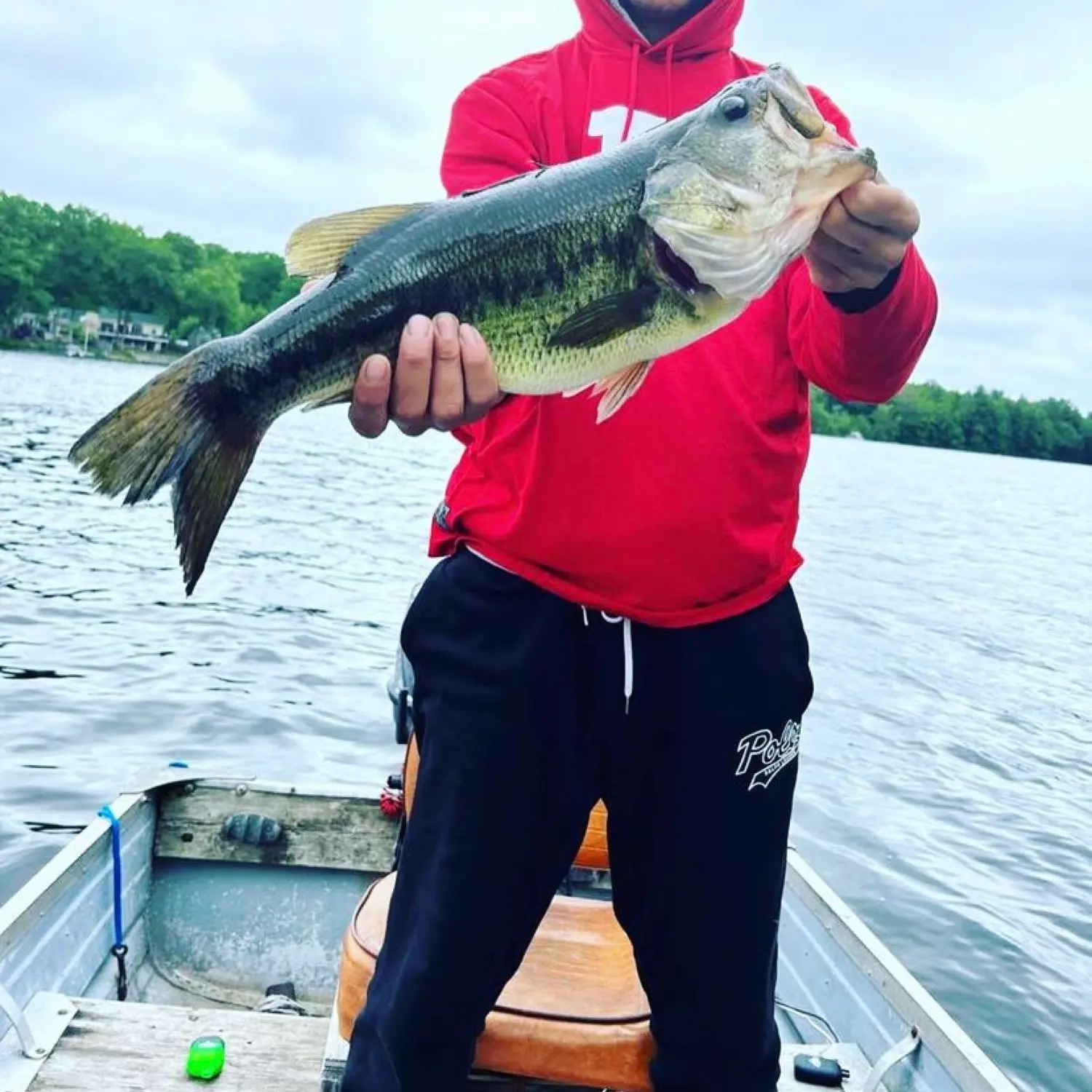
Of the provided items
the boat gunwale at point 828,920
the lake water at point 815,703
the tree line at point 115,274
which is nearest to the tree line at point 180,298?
the tree line at point 115,274

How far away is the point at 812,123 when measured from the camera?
2344 millimetres

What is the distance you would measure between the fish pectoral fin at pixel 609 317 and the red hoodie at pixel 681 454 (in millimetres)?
243

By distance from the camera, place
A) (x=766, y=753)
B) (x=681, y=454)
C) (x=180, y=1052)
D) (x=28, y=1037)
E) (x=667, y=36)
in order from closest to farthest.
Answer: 1. (x=681, y=454)
2. (x=766, y=753)
3. (x=667, y=36)
4. (x=28, y=1037)
5. (x=180, y=1052)

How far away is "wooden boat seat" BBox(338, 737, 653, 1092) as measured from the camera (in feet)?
10.1

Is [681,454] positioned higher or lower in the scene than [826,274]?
lower

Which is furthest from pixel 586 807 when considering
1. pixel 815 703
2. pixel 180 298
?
pixel 180 298

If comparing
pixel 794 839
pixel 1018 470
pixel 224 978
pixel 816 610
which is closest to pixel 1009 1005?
pixel 794 839

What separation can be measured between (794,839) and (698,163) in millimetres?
9138

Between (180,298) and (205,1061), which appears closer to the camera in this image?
(205,1061)

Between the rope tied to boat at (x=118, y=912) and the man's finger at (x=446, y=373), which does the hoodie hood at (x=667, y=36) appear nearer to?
the man's finger at (x=446, y=373)

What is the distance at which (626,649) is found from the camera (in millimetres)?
2693

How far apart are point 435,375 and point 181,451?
1.81 feet

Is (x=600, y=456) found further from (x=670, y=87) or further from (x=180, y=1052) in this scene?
(x=180, y=1052)

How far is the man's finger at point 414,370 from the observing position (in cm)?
242
